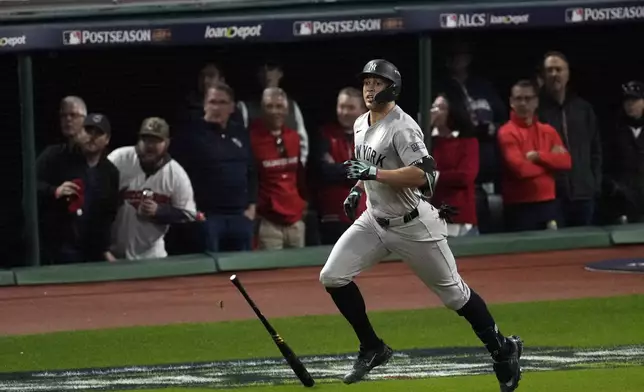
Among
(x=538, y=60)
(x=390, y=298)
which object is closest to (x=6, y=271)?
(x=390, y=298)

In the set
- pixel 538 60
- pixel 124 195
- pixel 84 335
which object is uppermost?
pixel 538 60

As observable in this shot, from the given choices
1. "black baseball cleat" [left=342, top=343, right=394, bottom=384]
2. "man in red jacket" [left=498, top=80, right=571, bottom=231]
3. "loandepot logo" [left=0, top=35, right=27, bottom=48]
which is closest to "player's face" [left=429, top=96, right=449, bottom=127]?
"man in red jacket" [left=498, top=80, right=571, bottom=231]

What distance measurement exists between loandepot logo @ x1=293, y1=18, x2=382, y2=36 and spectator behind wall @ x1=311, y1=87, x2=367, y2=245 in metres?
0.57

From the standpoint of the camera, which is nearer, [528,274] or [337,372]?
[337,372]

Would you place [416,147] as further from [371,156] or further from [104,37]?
[104,37]

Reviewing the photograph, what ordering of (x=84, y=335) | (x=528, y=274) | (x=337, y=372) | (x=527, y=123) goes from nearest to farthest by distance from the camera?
1. (x=337, y=372)
2. (x=84, y=335)
3. (x=528, y=274)
4. (x=527, y=123)

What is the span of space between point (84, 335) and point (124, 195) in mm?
2644

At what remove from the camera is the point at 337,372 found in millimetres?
9633

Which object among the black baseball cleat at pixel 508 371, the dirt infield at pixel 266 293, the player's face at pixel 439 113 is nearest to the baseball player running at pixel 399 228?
the black baseball cleat at pixel 508 371

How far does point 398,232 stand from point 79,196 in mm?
5927

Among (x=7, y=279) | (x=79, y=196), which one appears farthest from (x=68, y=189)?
(x=7, y=279)

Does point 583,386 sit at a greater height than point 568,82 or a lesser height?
lesser

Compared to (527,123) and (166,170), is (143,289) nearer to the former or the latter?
(166,170)

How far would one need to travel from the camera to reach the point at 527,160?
15.2 metres
